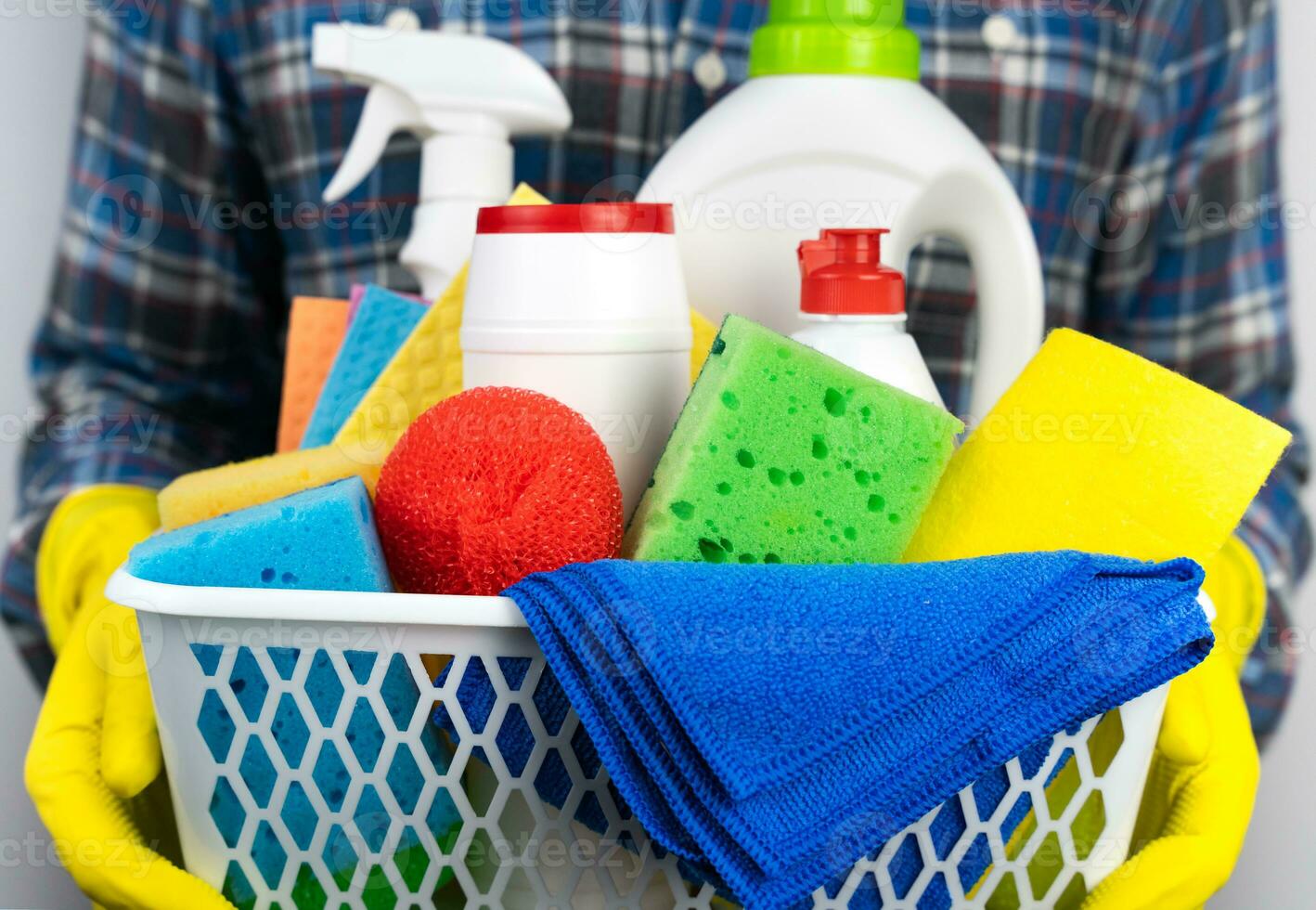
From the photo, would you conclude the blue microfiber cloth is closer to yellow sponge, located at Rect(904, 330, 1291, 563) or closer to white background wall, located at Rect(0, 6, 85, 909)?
yellow sponge, located at Rect(904, 330, 1291, 563)

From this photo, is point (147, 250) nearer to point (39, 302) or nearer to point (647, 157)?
point (39, 302)

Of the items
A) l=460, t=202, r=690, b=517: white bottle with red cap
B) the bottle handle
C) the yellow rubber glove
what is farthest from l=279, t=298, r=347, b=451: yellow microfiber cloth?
the yellow rubber glove

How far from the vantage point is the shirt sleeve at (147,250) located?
0.69 m

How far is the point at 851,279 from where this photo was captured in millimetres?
411

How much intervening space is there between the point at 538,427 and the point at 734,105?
8.4 inches

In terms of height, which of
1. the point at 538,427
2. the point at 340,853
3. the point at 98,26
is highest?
the point at 98,26

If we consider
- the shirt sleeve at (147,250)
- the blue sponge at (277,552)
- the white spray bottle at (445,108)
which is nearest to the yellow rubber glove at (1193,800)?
the blue sponge at (277,552)

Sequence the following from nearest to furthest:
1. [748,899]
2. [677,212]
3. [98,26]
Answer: [748,899] < [677,212] < [98,26]

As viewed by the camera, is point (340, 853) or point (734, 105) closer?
point (340, 853)

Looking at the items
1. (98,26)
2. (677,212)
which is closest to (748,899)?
(677,212)

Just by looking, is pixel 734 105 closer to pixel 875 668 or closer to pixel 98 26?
pixel 875 668

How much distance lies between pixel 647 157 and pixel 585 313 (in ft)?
1.10

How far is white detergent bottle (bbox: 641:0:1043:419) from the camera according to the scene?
47cm

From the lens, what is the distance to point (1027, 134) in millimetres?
699
